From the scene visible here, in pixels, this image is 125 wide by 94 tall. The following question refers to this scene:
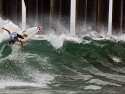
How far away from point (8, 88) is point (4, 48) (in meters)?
4.48

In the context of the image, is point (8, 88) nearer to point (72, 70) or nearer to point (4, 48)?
point (72, 70)

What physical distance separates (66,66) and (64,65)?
112 mm

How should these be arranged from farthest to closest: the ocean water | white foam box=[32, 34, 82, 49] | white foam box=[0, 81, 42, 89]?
white foam box=[32, 34, 82, 49]
white foam box=[0, 81, 42, 89]
the ocean water

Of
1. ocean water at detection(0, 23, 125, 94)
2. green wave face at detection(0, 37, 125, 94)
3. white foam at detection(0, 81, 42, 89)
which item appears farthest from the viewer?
green wave face at detection(0, 37, 125, 94)

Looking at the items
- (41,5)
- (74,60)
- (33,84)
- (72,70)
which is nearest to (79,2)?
(41,5)

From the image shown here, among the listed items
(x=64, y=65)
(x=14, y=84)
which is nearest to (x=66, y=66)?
(x=64, y=65)

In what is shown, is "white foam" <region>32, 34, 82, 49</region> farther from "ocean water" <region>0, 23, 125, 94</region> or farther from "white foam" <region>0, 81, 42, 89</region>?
"white foam" <region>0, 81, 42, 89</region>

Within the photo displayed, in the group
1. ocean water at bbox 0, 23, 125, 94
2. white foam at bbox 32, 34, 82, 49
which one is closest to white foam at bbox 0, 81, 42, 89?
ocean water at bbox 0, 23, 125, 94

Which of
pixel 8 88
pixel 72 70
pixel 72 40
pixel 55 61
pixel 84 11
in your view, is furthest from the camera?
pixel 84 11

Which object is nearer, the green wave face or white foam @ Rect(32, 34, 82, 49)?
the green wave face

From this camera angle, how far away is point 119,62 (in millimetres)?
14055

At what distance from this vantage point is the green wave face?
1083 cm

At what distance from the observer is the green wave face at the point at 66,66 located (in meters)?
10.8

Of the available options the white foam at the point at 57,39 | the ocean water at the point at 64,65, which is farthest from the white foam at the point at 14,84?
the white foam at the point at 57,39
